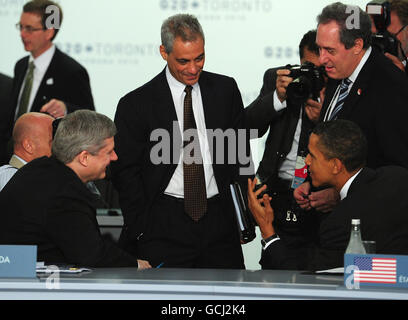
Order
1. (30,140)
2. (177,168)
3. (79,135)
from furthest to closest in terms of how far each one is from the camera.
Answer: (30,140) < (177,168) < (79,135)

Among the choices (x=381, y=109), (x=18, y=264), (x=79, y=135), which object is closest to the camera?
(x=18, y=264)

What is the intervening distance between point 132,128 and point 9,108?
1.53 metres

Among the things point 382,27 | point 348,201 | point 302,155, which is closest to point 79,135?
point 348,201

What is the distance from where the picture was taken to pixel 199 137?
3367mm

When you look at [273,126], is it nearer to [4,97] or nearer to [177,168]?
[177,168]

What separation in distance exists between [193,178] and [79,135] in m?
0.66

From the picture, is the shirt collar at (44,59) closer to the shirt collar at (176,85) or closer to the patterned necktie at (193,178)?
the shirt collar at (176,85)

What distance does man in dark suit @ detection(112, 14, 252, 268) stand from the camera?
10.7 feet

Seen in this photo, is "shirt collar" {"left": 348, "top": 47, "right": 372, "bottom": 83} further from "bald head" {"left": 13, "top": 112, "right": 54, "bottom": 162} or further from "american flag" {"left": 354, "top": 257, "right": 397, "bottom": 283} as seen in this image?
"bald head" {"left": 13, "top": 112, "right": 54, "bottom": 162}

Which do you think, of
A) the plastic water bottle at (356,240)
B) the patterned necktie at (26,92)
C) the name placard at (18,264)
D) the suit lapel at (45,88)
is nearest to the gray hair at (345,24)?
the plastic water bottle at (356,240)

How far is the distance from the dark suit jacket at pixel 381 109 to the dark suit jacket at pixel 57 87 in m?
1.87

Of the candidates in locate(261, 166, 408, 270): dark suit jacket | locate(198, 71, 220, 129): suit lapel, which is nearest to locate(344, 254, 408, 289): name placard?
locate(261, 166, 408, 270): dark suit jacket

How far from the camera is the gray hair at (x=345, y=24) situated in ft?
10.4
